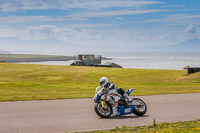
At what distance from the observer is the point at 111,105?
11859mm

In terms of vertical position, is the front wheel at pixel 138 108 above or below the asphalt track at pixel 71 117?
above

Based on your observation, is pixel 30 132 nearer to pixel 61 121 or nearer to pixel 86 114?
pixel 61 121

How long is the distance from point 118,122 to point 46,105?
4707 mm

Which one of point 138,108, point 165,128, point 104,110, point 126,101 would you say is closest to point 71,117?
point 104,110

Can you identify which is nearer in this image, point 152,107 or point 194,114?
point 194,114

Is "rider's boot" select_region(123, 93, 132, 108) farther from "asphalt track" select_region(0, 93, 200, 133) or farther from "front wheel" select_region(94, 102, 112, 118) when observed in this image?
"front wheel" select_region(94, 102, 112, 118)

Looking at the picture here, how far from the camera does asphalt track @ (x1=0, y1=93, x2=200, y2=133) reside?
9.96 metres

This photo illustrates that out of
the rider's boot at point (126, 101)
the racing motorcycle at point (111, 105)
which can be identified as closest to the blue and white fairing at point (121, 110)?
the racing motorcycle at point (111, 105)

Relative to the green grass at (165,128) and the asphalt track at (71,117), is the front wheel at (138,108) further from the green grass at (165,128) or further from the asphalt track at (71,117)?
the green grass at (165,128)

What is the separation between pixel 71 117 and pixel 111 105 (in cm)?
145

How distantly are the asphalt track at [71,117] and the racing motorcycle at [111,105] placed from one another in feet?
0.69

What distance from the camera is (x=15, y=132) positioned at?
9156mm

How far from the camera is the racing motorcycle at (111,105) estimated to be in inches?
463

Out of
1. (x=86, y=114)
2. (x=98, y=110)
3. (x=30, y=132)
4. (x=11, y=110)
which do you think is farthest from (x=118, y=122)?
(x=11, y=110)
